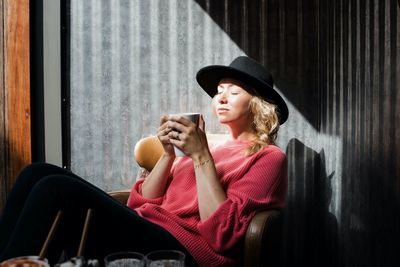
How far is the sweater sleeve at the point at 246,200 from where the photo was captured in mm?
1576

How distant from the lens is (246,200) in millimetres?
1623

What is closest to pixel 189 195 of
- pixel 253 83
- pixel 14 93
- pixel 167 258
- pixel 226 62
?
pixel 253 83

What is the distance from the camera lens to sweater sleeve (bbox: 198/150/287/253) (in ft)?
5.17

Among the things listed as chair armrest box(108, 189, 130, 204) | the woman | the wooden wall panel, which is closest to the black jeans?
the woman

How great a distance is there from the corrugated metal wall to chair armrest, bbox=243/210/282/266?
49 centimetres

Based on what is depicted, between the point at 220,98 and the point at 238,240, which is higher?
the point at 220,98

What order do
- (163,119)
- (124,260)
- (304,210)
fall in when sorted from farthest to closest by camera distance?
(304,210) → (163,119) → (124,260)

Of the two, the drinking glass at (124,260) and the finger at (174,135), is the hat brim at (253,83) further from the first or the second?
the drinking glass at (124,260)

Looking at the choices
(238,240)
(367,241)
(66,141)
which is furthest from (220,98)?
(66,141)

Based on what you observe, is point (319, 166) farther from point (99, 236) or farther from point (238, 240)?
point (99, 236)

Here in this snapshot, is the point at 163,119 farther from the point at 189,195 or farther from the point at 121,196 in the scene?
the point at 121,196

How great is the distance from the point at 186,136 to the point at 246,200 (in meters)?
0.33

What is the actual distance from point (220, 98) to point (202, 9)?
76cm

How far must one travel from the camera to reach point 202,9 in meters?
2.50
